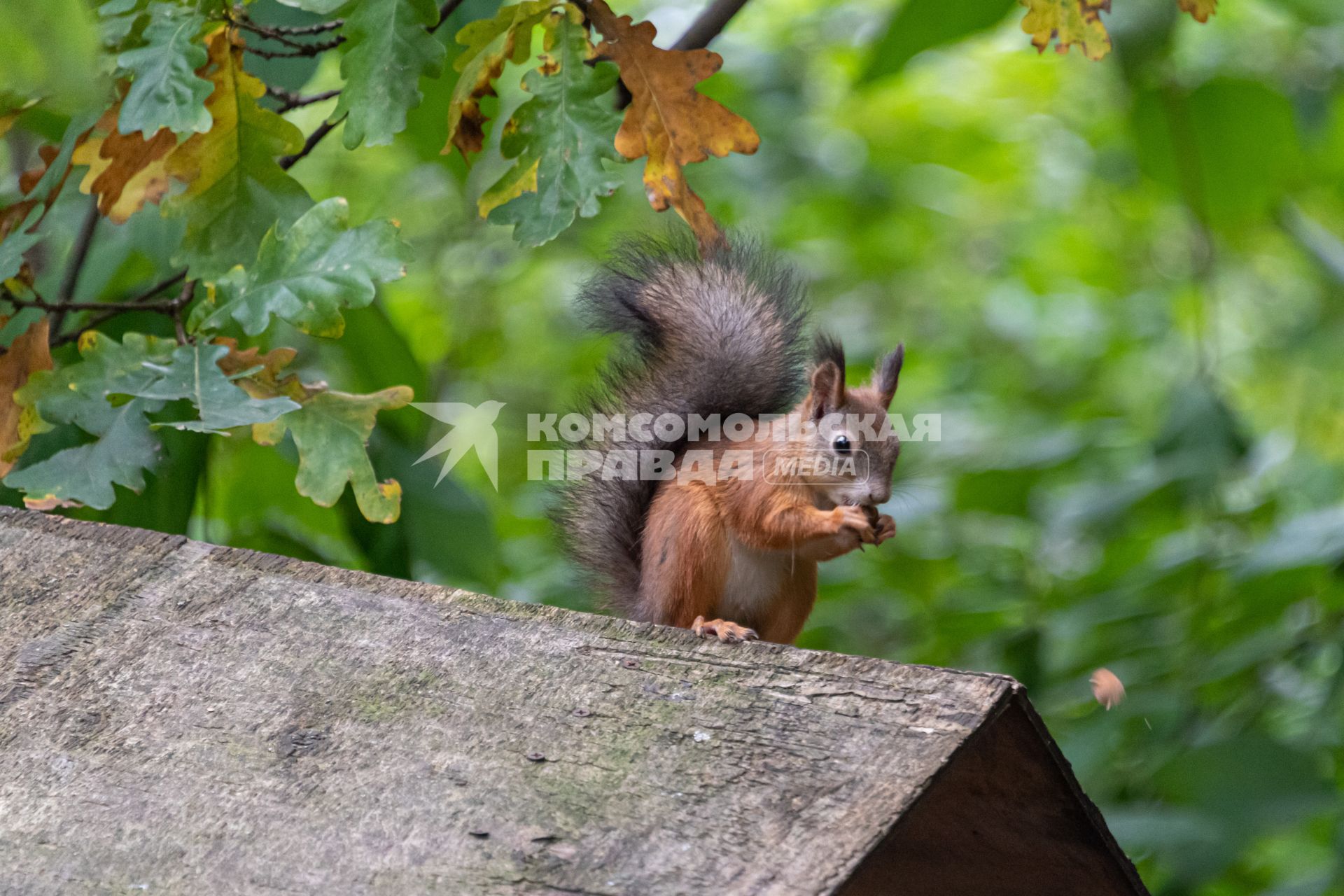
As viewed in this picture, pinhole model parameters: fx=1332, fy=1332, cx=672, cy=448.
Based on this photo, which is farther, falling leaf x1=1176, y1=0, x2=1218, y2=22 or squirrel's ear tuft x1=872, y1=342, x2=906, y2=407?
squirrel's ear tuft x1=872, y1=342, x2=906, y2=407

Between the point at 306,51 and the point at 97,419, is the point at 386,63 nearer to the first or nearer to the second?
the point at 306,51

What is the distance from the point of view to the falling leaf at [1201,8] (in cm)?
146

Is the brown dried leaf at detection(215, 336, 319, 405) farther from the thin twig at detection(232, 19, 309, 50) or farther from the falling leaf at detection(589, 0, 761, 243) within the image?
the falling leaf at detection(589, 0, 761, 243)

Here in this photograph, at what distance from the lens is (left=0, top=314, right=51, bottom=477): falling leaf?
146 centimetres

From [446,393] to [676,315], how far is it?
7.64 feet

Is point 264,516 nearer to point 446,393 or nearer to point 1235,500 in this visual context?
point 446,393

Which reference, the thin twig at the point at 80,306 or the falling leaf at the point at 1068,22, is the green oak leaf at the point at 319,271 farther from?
the falling leaf at the point at 1068,22

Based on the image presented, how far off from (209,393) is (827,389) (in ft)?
2.19

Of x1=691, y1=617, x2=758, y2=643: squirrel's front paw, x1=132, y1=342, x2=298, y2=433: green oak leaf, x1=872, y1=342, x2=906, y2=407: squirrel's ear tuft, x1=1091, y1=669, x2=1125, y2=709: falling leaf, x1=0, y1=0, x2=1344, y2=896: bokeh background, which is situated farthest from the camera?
x1=0, y1=0, x2=1344, y2=896: bokeh background

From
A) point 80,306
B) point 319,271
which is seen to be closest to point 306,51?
point 319,271

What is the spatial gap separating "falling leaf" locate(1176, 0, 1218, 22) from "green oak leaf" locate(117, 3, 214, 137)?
1.05 meters

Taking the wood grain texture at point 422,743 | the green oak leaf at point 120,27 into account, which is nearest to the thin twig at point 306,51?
the green oak leaf at point 120,27

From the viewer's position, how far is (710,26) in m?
1.81

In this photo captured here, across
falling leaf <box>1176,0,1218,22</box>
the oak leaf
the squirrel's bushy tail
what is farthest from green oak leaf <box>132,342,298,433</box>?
falling leaf <box>1176,0,1218,22</box>
